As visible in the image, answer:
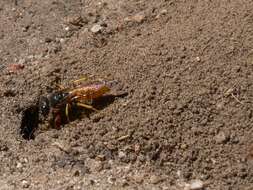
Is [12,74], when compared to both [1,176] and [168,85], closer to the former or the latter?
[1,176]

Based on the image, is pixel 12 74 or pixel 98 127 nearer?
pixel 98 127

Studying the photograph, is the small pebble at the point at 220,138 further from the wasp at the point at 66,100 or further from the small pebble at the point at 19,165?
the small pebble at the point at 19,165

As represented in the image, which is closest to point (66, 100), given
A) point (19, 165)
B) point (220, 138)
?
point (19, 165)

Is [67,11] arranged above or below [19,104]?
above

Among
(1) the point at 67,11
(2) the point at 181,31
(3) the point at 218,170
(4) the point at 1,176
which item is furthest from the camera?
(1) the point at 67,11

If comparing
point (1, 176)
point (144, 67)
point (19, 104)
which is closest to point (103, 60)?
point (144, 67)

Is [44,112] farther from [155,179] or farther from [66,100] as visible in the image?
[155,179]
